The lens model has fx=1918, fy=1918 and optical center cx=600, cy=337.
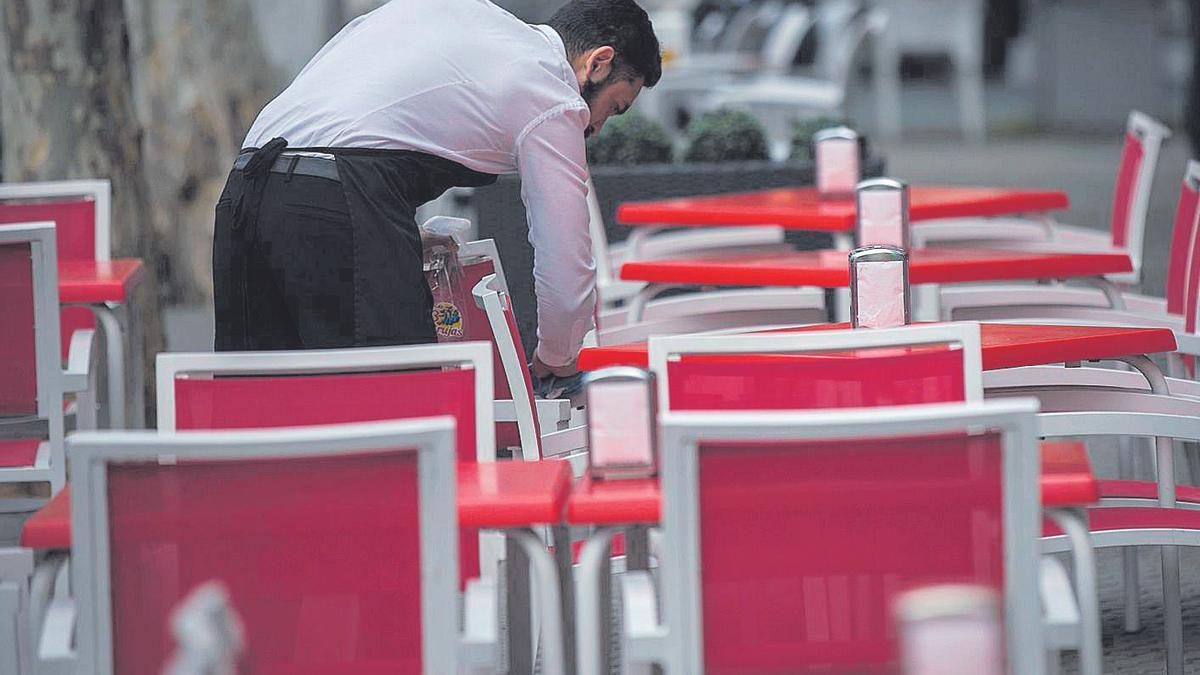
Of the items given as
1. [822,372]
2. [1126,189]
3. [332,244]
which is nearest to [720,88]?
[1126,189]

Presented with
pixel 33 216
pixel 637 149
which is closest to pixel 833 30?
pixel 637 149

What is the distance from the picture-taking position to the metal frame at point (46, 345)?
3.83m

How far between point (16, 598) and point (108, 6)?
139 inches

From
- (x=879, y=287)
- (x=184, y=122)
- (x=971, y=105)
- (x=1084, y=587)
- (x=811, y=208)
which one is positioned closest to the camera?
(x=1084, y=587)

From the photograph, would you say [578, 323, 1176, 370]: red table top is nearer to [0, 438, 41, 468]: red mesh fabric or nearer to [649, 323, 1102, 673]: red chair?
[649, 323, 1102, 673]: red chair

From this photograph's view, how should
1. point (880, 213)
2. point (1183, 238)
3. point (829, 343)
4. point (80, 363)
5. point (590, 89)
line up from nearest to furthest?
point (829, 343) → point (590, 89) → point (80, 363) → point (880, 213) → point (1183, 238)

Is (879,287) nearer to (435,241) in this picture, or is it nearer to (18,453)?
(435,241)

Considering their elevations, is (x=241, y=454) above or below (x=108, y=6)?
below

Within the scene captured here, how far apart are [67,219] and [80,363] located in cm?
90

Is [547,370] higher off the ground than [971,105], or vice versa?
[971,105]

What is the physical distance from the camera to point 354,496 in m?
2.26

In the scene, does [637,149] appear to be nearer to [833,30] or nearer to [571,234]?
[571,234]

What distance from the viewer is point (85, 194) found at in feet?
16.1

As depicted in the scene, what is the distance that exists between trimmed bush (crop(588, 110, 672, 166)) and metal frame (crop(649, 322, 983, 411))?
4.74 meters
